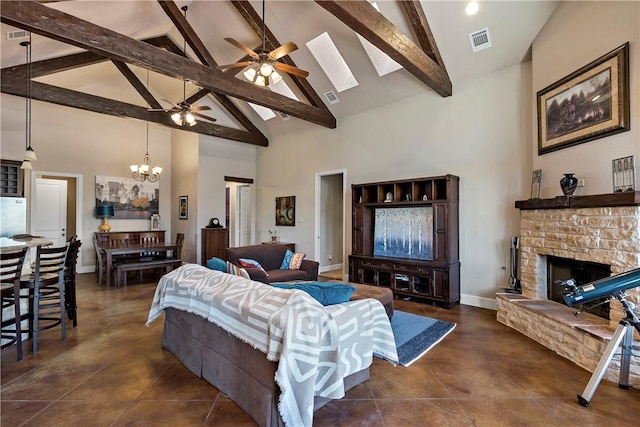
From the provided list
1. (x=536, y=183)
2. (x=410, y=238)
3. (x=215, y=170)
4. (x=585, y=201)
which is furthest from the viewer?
(x=215, y=170)

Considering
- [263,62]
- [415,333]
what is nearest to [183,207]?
[263,62]

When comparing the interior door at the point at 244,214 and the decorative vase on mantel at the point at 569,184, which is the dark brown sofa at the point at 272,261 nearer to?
the decorative vase on mantel at the point at 569,184

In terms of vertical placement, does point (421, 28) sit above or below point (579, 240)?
above

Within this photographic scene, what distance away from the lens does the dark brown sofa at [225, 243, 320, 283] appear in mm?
4795

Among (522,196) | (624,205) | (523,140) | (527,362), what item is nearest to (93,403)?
(527,362)

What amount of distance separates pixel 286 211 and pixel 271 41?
3838mm

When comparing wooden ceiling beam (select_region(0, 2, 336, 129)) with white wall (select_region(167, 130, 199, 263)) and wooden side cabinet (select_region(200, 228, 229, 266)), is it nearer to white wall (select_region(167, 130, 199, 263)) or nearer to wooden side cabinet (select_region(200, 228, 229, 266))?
white wall (select_region(167, 130, 199, 263))

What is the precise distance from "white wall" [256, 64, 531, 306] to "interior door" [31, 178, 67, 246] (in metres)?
6.85

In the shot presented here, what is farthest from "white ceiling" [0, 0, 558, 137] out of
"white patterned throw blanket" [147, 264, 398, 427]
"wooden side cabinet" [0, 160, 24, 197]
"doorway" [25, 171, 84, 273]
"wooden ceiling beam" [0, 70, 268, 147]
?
"white patterned throw blanket" [147, 264, 398, 427]

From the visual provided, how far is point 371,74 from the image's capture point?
539 cm

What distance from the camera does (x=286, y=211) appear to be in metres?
7.85

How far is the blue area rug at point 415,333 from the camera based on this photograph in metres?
3.05

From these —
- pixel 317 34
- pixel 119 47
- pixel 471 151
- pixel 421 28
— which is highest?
pixel 317 34

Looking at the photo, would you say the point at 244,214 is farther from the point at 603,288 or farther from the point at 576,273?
the point at 603,288
